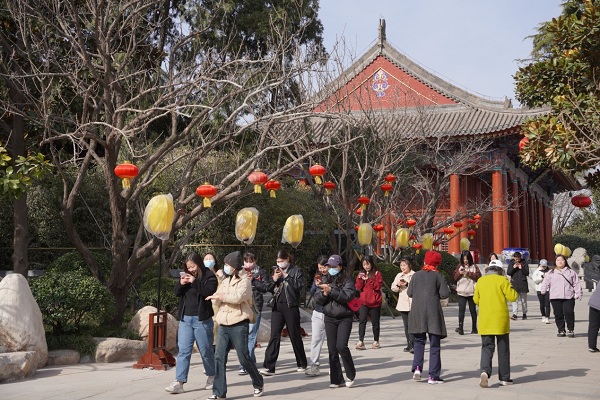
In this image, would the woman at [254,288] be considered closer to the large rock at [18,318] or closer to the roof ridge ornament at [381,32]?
the large rock at [18,318]

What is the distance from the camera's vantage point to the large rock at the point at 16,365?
797 centimetres

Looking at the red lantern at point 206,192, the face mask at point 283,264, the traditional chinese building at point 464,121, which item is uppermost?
the traditional chinese building at point 464,121

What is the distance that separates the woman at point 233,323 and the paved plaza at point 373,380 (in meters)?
0.36

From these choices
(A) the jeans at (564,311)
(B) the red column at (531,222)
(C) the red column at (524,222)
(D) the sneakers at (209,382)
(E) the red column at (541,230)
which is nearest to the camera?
(D) the sneakers at (209,382)

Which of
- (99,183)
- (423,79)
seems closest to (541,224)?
(423,79)

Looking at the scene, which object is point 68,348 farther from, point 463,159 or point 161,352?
point 463,159

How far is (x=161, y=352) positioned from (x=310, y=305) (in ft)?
26.6

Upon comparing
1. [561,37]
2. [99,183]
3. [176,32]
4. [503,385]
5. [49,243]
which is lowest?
[503,385]

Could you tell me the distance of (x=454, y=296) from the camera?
22688mm

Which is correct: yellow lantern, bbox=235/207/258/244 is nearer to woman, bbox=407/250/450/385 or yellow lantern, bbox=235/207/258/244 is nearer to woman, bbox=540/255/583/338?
woman, bbox=407/250/450/385

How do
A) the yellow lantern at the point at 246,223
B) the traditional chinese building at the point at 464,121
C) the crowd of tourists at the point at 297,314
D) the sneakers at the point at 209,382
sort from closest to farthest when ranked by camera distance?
the crowd of tourists at the point at 297,314
the sneakers at the point at 209,382
the yellow lantern at the point at 246,223
the traditional chinese building at the point at 464,121

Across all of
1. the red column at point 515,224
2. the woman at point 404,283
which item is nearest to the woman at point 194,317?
the woman at point 404,283

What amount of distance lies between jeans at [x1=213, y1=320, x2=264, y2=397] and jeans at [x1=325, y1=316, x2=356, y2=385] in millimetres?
923

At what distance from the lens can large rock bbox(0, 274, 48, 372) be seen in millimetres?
8383
